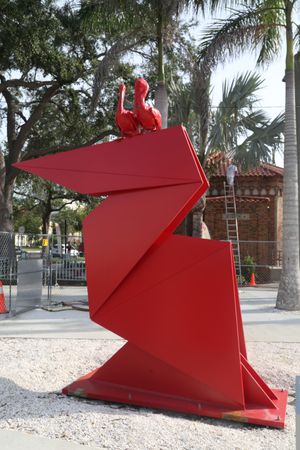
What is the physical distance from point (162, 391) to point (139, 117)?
2771 millimetres

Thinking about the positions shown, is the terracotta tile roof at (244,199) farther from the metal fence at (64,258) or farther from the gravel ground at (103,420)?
the gravel ground at (103,420)

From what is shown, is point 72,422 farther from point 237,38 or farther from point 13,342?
point 237,38

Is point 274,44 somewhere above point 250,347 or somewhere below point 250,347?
above

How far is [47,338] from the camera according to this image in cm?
743

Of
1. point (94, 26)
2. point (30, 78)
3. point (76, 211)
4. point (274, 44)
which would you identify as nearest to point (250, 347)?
point (274, 44)

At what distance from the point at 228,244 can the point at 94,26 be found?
9.90 m

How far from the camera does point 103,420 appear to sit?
157 inches

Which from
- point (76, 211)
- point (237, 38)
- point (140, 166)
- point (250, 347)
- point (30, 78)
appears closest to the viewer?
point (140, 166)

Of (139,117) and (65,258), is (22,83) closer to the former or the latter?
(65,258)

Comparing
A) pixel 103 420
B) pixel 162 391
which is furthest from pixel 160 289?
pixel 103 420

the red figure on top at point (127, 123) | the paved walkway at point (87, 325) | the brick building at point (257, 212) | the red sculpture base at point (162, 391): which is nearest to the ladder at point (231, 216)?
the brick building at point (257, 212)

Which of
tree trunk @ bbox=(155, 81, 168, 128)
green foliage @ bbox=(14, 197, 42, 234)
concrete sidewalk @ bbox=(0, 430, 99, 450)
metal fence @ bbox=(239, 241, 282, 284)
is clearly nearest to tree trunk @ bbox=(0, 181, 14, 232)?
metal fence @ bbox=(239, 241, 282, 284)

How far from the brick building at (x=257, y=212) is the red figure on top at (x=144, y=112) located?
13.3 m

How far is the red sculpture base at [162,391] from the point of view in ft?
13.8
